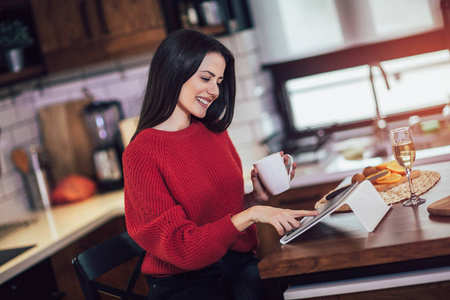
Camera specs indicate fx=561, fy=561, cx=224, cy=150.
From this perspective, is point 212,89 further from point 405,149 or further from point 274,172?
point 405,149

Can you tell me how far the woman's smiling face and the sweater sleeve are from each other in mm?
234

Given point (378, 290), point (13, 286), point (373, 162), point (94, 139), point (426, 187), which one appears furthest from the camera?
point (94, 139)

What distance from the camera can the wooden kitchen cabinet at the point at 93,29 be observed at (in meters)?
2.90

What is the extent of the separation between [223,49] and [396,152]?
66cm

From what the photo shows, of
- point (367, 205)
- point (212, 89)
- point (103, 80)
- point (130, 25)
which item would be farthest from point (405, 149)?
point (103, 80)

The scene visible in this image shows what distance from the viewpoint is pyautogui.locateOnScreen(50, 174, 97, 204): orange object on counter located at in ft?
10.3

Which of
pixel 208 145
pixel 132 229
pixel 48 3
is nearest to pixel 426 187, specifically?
pixel 208 145

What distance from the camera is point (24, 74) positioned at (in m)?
2.95

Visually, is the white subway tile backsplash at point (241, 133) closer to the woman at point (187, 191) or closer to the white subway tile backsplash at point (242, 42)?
the white subway tile backsplash at point (242, 42)

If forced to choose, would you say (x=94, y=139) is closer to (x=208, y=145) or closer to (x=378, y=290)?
(x=208, y=145)

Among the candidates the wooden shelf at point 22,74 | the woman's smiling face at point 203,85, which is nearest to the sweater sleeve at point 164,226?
the woman's smiling face at point 203,85

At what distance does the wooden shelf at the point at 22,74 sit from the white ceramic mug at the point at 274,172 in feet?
5.82

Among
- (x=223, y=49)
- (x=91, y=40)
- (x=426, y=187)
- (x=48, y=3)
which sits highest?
(x=48, y=3)

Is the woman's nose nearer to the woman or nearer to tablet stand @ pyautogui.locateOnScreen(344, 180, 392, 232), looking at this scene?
the woman
